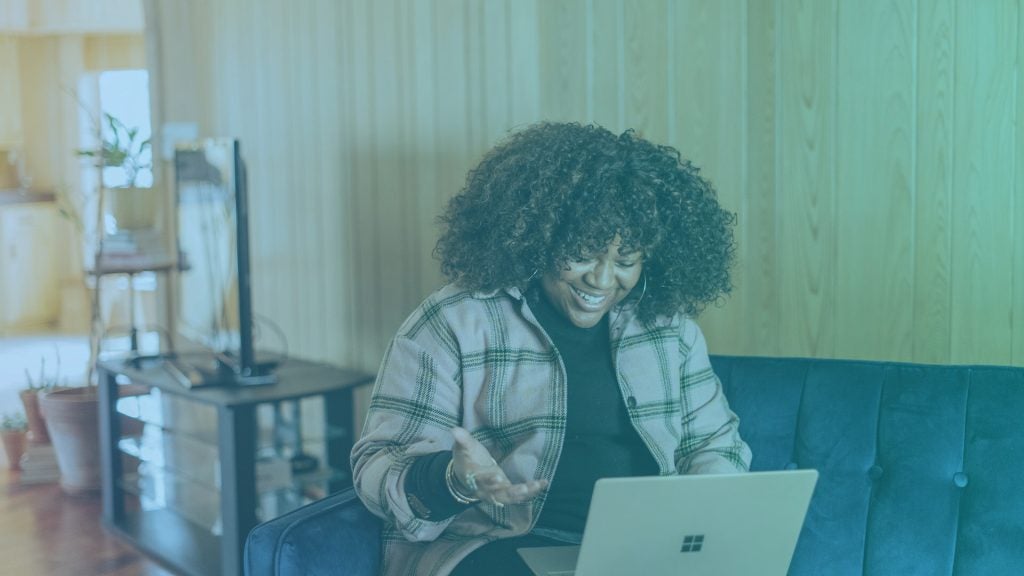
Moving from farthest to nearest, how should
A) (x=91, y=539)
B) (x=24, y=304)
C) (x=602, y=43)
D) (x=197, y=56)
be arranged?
(x=24, y=304), (x=197, y=56), (x=91, y=539), (x=602, y=43)

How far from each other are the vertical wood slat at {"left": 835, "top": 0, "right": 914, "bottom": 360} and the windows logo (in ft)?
2.88

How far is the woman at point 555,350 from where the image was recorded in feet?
5.63

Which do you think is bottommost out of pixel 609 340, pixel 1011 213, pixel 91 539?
pixel 91 539

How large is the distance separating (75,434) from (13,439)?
56cm

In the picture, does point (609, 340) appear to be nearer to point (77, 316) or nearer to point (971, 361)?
point (971, 361)

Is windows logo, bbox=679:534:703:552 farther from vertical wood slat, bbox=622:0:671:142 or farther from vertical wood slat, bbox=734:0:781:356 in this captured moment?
vertical wood slat, bbox=622:0:671:142

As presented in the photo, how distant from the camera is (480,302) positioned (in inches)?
71.3

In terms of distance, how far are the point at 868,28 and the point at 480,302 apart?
0.93m

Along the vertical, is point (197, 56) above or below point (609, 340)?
above

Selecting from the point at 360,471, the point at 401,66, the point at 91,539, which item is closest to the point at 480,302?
the point at 360,471

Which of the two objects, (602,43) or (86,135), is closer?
(602,43)

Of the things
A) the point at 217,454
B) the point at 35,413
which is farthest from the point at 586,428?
the point at 35,413

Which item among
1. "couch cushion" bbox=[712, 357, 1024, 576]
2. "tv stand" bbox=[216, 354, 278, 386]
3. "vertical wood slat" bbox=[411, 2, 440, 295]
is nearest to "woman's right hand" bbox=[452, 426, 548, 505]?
"couch cushion" bbox=[712, 357, 1024, 576]

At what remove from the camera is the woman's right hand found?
144 cm
